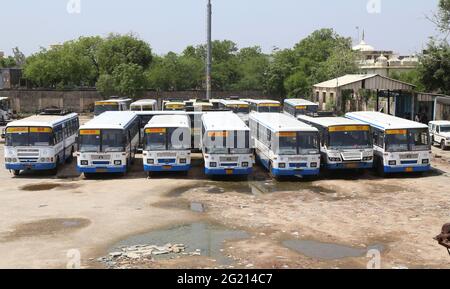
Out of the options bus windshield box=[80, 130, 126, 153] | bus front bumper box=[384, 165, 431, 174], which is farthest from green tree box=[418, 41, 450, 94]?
bus windshield box=[80, 130, 126, 153]

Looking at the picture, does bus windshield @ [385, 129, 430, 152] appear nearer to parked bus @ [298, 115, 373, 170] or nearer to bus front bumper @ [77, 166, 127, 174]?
parked bus @ [298, 115, 373, 170]

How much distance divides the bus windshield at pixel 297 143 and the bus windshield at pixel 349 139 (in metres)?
0.97

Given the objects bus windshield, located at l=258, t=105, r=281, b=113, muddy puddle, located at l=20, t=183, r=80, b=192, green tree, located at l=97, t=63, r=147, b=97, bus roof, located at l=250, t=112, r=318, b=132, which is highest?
green tree, located at l=97, t=63, r=147, b=97

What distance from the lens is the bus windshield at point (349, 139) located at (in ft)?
69.5

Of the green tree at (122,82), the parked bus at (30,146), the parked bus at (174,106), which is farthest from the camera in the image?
the green tree at (122,82)

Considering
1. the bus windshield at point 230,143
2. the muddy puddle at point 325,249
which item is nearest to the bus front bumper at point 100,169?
the bus windshield at point 230,143

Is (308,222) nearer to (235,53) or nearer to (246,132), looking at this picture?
(246,132)

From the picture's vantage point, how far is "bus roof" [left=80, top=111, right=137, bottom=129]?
21406 millimetres

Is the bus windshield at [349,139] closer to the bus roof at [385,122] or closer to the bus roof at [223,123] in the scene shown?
the bus roof at [385,122]

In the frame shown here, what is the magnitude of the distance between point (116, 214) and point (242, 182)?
6.61 metres

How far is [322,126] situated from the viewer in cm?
2191

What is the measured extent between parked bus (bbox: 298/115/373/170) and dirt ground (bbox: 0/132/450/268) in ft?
2.26

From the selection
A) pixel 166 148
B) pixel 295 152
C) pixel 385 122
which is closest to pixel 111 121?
pixel 166 148

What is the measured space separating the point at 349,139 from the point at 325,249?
968cm
